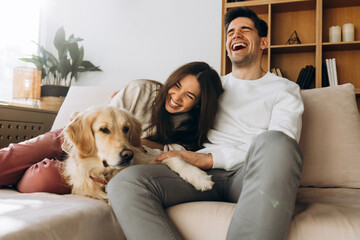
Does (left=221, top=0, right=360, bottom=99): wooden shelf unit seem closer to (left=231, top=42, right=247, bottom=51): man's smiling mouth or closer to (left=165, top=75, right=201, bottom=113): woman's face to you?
(left=231, top=42, right=247, bottom=51): man's smiling mouth

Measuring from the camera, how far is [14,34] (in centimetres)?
334

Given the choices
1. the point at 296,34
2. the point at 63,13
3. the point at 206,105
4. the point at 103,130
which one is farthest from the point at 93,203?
the point at 63,13

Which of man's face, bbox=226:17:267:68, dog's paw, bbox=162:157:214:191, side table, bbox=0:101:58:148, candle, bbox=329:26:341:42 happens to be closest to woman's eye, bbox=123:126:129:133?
dog's paw, bbox=162:157:214:191

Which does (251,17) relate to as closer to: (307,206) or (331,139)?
(331,139)

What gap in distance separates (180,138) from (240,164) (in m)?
0.41

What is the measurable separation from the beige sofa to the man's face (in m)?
0.37

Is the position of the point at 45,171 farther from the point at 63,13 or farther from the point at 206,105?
the point at 63,13

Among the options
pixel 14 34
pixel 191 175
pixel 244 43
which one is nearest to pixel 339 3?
pixel 244 43

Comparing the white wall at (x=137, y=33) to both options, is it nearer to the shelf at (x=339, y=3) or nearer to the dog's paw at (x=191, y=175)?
the shelf at (x=339, y=3)

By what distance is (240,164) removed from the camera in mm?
1280

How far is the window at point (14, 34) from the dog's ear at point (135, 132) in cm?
243

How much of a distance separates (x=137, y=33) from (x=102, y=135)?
2.50 meters

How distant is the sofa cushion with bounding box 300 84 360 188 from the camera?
1.48 metres

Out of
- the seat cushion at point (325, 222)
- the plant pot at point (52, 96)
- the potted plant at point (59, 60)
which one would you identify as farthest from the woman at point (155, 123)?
the potted plant at point (59, 60)
